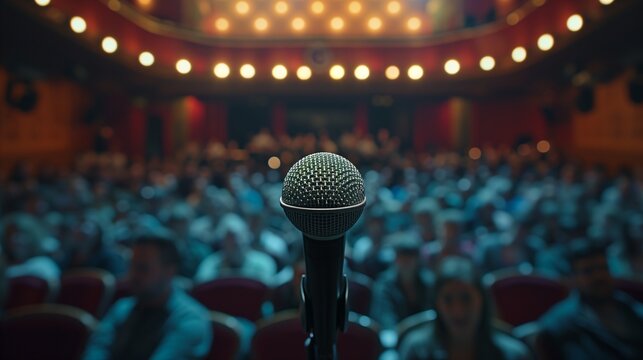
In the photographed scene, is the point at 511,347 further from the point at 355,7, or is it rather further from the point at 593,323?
the point at 355,7

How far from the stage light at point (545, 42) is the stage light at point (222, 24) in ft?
48.1

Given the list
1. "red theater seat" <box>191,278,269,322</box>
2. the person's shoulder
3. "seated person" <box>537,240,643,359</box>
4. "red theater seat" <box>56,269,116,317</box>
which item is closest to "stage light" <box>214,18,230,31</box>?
"red theater seat" <box>56,269,116,317</box>

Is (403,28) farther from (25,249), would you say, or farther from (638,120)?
(25,249)

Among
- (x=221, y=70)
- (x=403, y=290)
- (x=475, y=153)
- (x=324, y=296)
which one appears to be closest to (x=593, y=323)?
(x=403, y=290)

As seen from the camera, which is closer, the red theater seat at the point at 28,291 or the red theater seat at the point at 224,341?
the red theater seat at the point at 224,341

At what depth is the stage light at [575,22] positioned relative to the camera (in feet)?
25.0

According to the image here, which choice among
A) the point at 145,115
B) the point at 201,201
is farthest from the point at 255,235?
the point at 145,115

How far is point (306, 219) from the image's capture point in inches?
28.2

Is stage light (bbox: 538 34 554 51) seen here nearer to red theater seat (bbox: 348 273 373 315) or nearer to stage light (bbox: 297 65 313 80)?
stage light (bbox: 297 65 313 80)

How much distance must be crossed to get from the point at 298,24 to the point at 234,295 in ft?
64.8

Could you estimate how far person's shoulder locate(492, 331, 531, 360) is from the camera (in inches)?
87.7

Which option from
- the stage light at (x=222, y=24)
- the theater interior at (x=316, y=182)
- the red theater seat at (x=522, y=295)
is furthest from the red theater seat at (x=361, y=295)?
the stage light at (x=222, y=24)

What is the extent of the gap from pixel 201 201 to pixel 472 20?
11.1 meters

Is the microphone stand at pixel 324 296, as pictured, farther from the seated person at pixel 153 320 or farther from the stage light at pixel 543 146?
the stage light at pixel 543 146
